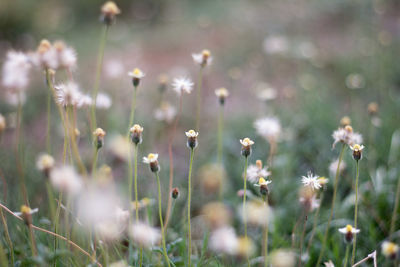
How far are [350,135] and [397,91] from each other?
2.62m

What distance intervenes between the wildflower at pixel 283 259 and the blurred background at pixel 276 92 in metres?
0.12

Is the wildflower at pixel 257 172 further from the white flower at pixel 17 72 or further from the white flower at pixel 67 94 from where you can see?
the white flower at pixel 17 72

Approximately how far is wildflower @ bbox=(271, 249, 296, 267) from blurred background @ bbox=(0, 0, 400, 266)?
0.39 feet

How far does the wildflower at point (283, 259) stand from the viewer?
157 centimetres

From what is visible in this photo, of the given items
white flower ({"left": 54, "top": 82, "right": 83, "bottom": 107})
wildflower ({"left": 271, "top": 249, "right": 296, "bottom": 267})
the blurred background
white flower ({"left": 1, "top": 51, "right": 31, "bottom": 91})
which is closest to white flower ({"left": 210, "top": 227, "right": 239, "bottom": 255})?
wildflower ({"left": 271, "top": 249, "right": 296, "bottom": 267})

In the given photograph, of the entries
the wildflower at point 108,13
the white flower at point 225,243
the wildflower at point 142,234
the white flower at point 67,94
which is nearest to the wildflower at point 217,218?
the white flower at point 225,243

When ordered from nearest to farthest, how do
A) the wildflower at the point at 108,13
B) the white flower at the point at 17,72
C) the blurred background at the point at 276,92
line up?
the white flower at the point at 17,72
the wildflower at the point at 108,13
the blurred background at the point at 276,92

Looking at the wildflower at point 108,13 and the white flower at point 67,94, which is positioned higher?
the wildflower at point 108,13

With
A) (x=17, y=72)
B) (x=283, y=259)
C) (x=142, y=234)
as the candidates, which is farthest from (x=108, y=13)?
(x=283, y=259)

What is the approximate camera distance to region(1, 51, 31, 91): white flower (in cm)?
139

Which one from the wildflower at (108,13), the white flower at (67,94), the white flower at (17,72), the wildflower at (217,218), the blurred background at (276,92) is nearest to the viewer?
the white flower at (67,94)

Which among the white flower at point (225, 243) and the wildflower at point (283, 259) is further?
the wildflower at point (283, 259)

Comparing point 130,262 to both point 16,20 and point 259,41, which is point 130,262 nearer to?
point 259,41

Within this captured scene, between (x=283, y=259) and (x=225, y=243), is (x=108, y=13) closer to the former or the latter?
(x=225, y=243)
